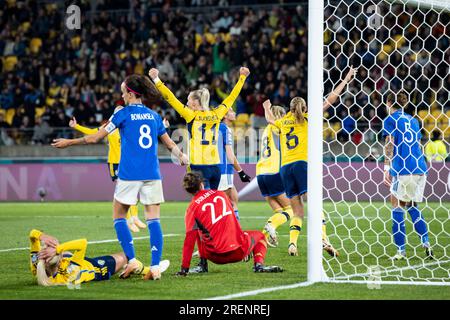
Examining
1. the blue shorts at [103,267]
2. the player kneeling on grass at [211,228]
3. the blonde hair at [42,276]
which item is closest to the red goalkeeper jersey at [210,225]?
the player kneeling on grass at [211,228]

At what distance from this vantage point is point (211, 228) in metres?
7.89

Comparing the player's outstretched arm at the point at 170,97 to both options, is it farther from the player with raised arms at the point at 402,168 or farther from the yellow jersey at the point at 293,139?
the player with raised arms at the point at 402,168

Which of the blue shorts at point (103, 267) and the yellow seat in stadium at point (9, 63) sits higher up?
the yellow seat in stadium at point (9, 63)

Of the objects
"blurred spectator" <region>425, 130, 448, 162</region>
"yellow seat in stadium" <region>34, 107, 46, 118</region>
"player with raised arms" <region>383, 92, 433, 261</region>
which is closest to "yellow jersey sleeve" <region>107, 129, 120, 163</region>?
"player with raised arms" <region>383, 92, 433, 261</region>

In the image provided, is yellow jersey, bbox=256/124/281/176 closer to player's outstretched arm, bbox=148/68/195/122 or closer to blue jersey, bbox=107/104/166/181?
player's outstretched arm, bbox=148/68/195/122

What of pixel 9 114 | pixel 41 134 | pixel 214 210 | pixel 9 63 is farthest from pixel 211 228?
pixel 9 63

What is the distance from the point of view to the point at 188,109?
10.0 m

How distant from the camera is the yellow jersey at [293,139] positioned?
33.3ft

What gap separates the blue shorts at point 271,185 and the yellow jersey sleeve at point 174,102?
2131 mm

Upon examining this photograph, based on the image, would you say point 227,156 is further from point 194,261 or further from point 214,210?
point 214,210
